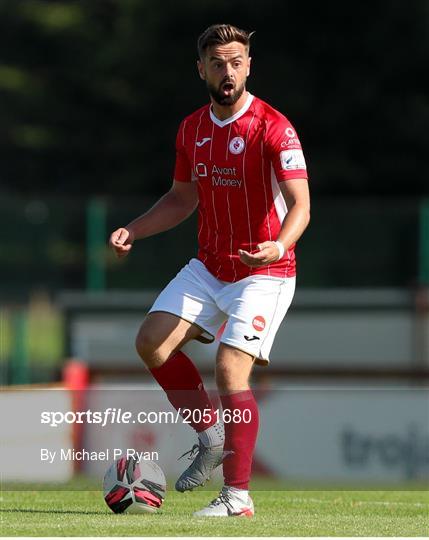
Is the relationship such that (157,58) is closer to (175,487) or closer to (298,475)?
(298,475)

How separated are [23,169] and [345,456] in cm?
2757

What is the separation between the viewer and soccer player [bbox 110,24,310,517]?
7453mm

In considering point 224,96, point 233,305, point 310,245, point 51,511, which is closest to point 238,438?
point 233,305

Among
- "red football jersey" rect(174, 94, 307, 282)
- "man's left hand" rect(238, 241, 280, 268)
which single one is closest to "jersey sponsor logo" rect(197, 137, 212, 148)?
"red football jersey" rect(174, 94, 307, 282)

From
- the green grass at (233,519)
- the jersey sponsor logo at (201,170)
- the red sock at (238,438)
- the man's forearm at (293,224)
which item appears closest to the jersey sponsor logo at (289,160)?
the man's forearm at (293,224)

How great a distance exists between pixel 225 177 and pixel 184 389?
43.9 inches

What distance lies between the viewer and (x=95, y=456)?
27.4 ft

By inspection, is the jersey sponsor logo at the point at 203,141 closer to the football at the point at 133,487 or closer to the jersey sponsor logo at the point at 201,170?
the jersey sponsor logo at the point at 201,170

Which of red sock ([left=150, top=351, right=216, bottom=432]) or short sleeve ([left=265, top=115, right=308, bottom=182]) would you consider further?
red sock ([left=150, top=351, right=216, bottom=432])

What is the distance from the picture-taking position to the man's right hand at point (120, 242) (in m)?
7.72

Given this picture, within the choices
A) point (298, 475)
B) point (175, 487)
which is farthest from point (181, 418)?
point (298, 475)

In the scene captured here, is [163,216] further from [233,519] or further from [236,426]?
[233,519]

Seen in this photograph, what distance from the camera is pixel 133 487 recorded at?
753 centimetres

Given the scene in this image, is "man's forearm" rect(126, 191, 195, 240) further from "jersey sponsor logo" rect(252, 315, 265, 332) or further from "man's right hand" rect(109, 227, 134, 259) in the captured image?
"jersey sponsor logo" rect(252, 315, 265, 332)
